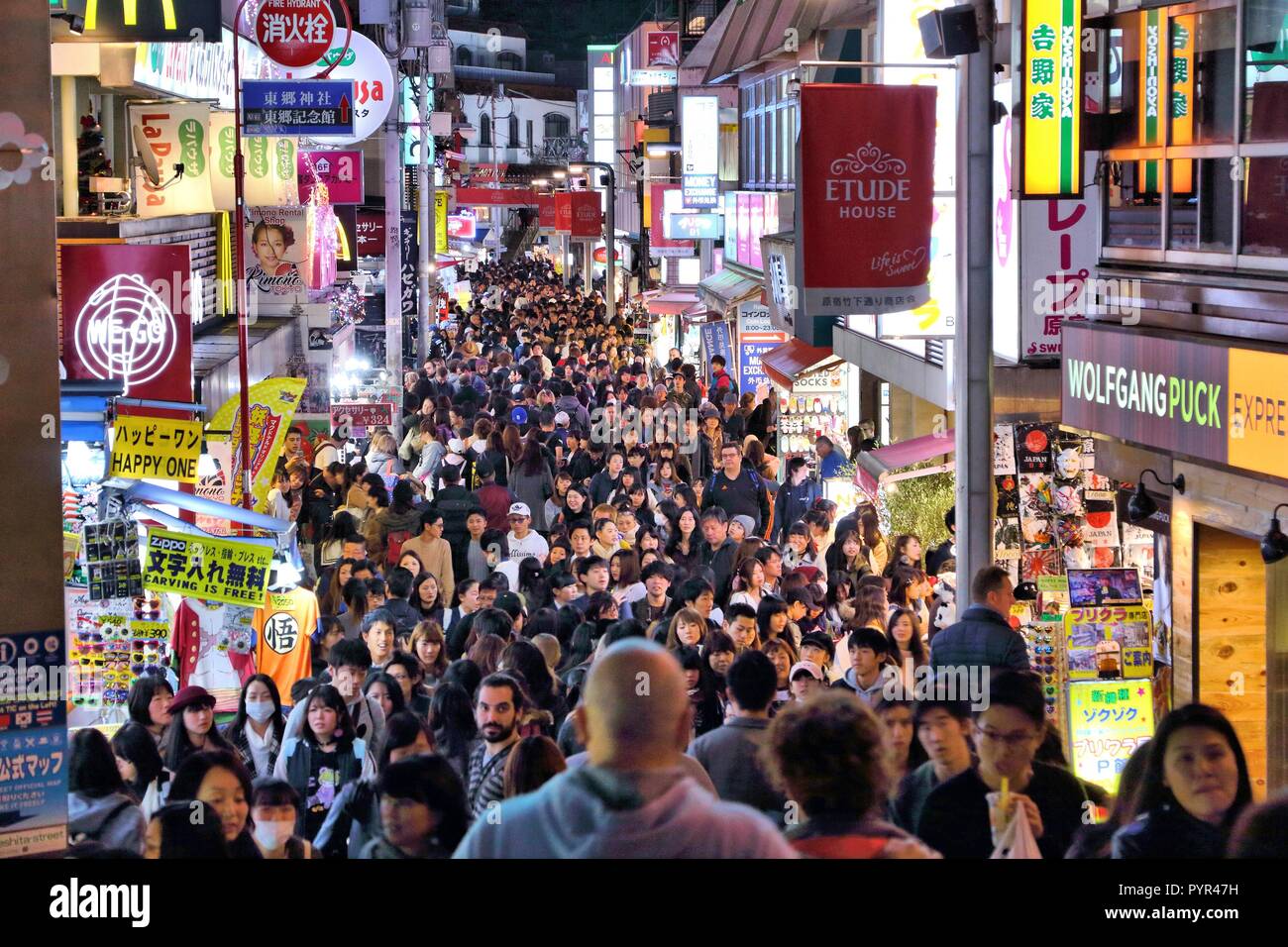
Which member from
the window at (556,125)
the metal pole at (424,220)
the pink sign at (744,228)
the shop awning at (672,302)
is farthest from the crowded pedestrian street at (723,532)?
the window at (556,125)

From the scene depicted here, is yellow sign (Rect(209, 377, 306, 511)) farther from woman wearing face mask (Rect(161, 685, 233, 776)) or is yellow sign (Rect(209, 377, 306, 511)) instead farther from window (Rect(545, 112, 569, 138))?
window (Rect(545, 112, 569, 138))

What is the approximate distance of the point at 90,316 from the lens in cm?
1184

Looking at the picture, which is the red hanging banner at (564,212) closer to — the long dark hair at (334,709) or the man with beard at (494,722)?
the long dark hair at (334,709)

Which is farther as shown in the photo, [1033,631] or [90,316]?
[90,316]

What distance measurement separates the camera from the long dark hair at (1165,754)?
16.0 feet

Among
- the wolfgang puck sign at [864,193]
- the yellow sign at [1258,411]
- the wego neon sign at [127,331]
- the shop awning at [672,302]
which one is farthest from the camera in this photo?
the shop awning at [672,302]

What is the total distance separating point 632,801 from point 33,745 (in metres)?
2.15

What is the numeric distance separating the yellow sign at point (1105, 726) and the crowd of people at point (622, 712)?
2.92 feet

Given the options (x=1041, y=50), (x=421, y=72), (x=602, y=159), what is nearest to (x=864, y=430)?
(x=1041, y=50)

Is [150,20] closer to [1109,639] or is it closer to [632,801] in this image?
[1109,639]

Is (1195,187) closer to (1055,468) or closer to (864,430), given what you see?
(1055,468)

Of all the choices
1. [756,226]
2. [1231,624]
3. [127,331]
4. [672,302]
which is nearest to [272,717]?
[127,331]

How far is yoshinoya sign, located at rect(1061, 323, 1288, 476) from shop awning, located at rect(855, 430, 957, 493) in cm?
288

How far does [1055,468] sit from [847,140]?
3100mm
